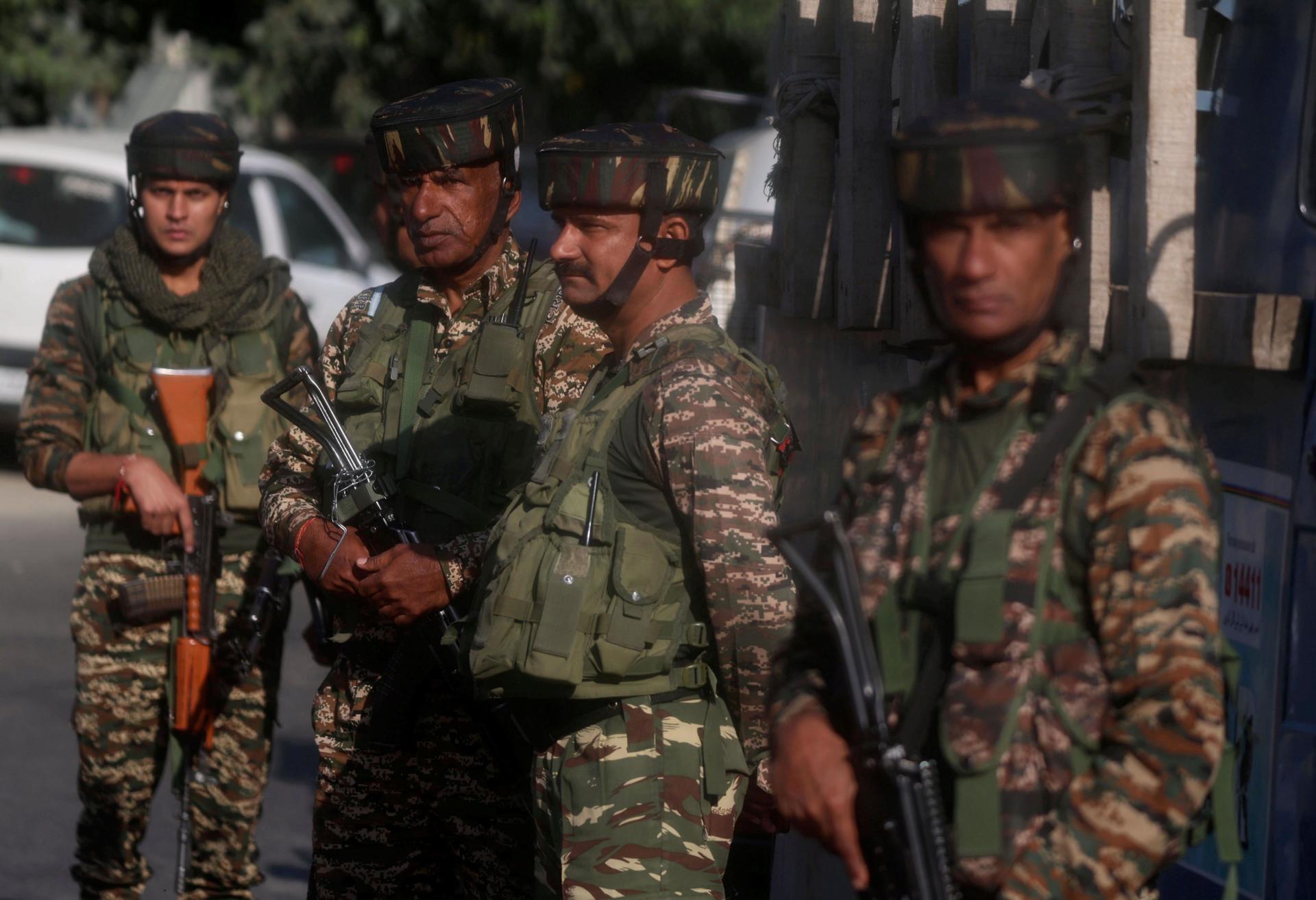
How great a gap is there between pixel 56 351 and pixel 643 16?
13.2 metres

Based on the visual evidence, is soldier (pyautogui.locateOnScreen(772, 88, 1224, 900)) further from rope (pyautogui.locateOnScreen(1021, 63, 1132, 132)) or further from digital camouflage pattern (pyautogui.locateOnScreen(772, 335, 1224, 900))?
rope (pyautogui.locateOnScreen(1021, 63, 1132, 132))

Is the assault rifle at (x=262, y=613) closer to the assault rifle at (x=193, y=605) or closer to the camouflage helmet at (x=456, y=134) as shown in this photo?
the assault rifle at (x=193, y=605)

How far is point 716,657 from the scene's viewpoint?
3.08 m

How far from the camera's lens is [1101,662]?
2.05m

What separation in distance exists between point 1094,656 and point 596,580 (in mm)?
1064

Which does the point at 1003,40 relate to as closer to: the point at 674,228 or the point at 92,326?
the point at 674,228

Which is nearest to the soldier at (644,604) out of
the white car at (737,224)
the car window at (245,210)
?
the white car at (737,224)

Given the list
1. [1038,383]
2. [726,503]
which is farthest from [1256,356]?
[726,503]

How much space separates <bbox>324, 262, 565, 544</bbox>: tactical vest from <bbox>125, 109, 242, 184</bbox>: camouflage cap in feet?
3.79

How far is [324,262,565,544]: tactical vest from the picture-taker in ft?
12.1

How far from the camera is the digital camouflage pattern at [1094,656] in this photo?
6.42 ft

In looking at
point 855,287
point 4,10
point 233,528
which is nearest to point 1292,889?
point 855,287

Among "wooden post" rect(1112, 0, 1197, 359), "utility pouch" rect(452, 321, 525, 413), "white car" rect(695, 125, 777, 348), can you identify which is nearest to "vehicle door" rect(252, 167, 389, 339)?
"white car" rect(695, 125, 777, 348)

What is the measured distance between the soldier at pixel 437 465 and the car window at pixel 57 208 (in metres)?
7.97
